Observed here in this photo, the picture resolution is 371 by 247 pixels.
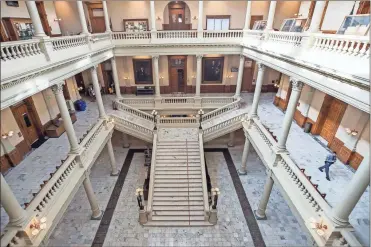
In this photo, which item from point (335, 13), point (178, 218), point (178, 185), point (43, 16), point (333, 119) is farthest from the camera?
point (43, 16)

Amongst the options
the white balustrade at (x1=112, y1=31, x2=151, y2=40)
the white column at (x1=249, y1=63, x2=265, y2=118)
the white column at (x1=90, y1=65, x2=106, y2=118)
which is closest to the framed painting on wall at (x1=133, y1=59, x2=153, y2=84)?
the white balustrade at (x1=112, y1=31, x2=151, y2=40)

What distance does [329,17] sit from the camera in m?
9.77

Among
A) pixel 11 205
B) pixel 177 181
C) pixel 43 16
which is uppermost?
pixel 43 16

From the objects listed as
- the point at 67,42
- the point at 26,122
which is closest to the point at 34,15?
the point at 67,42

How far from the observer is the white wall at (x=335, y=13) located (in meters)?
8.91

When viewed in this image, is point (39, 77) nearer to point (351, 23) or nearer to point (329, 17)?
point (351, 23)

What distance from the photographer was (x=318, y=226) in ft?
18.9

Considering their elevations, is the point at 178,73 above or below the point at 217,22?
below

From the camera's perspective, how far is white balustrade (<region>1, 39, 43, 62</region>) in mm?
5290

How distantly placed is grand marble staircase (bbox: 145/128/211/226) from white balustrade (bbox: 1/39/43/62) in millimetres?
7428

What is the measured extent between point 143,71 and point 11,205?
1324cm

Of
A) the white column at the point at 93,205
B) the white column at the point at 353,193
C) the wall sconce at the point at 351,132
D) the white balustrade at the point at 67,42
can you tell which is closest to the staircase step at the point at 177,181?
the white column at the point at 93,205

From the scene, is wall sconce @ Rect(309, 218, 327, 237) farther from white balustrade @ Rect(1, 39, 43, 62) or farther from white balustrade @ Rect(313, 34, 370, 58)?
white balustrade @ Rect(1, 39, 43, 62)

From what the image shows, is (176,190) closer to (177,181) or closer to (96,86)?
(177,181)
